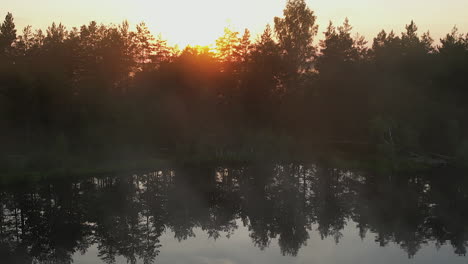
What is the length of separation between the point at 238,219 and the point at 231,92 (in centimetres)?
3235

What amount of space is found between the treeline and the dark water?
1016cm

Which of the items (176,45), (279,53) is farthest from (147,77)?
(279,53)

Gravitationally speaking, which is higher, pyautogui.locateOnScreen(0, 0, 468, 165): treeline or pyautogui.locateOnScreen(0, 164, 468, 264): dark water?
pyautogui.locateOnScreen(0, 0, 468, 165): treeline

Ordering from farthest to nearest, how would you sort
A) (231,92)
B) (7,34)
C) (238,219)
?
(231,92)
(7,34)
(238,219)

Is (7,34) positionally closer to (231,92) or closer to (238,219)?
(231,92)

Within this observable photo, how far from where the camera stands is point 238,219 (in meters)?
26.6

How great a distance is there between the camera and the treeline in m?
46.7

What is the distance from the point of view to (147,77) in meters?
56.6

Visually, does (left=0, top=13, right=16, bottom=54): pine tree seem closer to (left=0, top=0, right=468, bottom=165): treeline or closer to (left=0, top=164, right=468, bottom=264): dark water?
(left=0, top=0, right=468, bottom=165): treeline

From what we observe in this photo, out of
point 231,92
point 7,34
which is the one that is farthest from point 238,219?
point 7,34

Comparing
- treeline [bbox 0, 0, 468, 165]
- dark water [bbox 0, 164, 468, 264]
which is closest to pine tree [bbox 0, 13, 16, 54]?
treeline [bbox 0, 0, 468, 165]

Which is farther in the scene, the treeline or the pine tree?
the pine tree

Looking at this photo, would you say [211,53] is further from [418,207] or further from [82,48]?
[418,207]

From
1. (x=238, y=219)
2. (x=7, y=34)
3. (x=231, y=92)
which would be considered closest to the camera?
(x=238, y=219)
